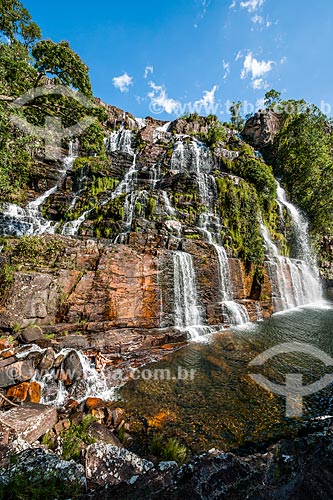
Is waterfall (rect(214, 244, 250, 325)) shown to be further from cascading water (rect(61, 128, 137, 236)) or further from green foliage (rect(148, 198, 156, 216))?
cascading water (rect(61, 128, 137, 236))

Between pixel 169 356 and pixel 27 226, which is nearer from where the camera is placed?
pixel 169 356

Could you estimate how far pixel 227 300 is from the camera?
38.9ft

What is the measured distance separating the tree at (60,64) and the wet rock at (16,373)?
1068 cm

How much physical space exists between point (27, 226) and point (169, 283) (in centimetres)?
1074

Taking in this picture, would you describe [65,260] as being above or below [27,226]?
below

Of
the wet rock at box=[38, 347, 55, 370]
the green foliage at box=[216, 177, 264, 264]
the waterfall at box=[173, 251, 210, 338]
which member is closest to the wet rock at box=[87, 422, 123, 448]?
the wet rock at box=[38, 347, 55, 370]

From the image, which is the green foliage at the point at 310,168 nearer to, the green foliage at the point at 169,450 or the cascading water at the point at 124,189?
the cascading water at the point at 124,189

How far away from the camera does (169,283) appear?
996cm

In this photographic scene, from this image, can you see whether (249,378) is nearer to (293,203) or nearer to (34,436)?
(34,436)

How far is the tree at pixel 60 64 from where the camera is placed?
890 centimetres

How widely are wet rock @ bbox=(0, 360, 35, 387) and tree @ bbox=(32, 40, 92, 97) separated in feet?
35.1

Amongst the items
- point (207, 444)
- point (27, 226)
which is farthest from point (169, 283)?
point (27, 226)

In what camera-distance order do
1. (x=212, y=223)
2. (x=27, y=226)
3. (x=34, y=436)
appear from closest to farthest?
(x=34, y=436), (x=27, y=226), (x=212, y=223)

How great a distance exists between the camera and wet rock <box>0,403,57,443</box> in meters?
3.41
